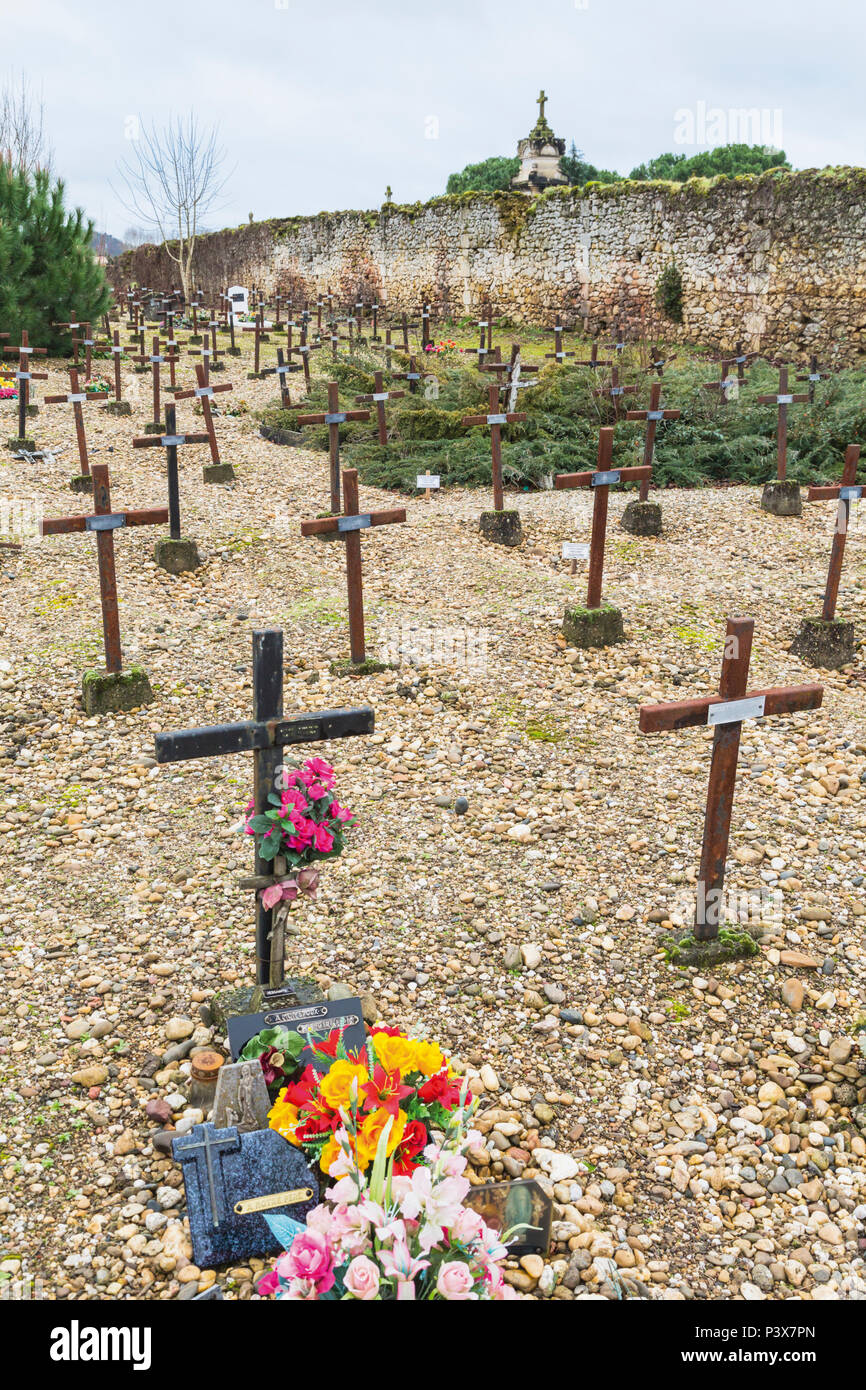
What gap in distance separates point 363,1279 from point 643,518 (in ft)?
27.3

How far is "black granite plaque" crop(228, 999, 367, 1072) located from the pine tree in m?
16.4

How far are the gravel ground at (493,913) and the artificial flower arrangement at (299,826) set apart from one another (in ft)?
2.34

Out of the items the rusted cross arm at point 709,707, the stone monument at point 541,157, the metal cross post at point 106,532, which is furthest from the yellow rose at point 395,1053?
the stone monument at point 541,157

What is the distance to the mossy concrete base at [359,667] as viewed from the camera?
6504 millimetres

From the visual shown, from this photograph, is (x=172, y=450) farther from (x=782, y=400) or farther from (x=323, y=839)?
(x=782, y=400)

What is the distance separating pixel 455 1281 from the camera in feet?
6.10

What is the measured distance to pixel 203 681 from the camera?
6.34 m

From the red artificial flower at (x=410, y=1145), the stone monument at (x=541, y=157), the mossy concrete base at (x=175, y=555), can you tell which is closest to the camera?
the red artificial flower at (x=410, y=1145)

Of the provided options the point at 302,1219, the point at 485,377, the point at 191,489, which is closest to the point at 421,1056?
the point at 302,1219

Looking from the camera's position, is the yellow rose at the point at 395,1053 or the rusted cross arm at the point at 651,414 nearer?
the yellow rose at the point at 395,1053

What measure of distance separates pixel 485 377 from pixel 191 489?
4662mm

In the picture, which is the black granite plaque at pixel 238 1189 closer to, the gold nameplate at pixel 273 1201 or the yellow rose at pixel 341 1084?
the gold nameplate at pixel 273 1201

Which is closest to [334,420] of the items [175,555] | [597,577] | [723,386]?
[175,555]

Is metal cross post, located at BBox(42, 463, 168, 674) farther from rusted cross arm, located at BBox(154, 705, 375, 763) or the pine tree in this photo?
the pine tree
